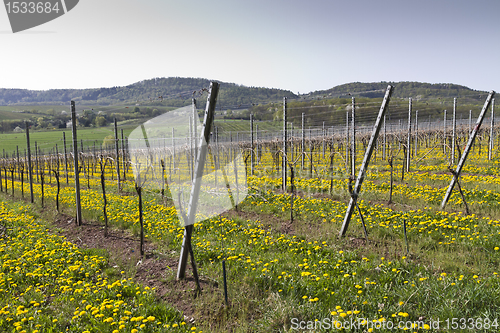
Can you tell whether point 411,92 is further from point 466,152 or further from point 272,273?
point 272,273

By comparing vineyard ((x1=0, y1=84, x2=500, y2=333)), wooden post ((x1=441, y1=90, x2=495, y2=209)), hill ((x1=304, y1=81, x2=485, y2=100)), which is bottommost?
vineyard ((x1=0, y1=84, x2=500, y2=333))

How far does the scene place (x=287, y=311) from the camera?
4.05m

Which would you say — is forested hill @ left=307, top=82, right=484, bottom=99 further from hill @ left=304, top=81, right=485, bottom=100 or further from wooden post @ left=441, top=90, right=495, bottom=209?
wooden post @ left=441, top=90, right=495, bottom=209

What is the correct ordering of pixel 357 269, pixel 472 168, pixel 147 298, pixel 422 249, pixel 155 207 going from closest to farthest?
pixel 147 298
pixel 357 269
pixel 422 249
pixel 155 207
pixel 472 168

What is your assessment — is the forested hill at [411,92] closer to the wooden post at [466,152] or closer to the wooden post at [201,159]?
the wooden post at [466,152]

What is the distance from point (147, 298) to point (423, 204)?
30.7 feet

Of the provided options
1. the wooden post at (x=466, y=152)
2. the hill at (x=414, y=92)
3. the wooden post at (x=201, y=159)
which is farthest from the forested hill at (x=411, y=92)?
the wooden post at (x=201, y=159)

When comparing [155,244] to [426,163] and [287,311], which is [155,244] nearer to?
[287,311]

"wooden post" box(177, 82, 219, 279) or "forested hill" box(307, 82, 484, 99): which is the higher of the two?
"forested hill" box(307, 82, 484, 99)

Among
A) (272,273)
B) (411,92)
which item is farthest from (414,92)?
(272,273)

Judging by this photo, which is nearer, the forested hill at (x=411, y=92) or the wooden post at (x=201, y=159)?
the wooden post at (x=201, y=159)

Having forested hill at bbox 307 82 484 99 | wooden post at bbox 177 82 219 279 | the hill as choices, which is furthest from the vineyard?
the hill

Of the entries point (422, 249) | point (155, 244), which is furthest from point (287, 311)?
point (155, 244)

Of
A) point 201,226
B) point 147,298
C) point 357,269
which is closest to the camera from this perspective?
point 147,298
